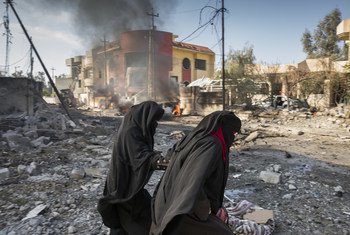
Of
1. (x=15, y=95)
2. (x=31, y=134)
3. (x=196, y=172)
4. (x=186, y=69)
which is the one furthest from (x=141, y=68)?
(x=196, y=172)

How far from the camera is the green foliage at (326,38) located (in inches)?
1046

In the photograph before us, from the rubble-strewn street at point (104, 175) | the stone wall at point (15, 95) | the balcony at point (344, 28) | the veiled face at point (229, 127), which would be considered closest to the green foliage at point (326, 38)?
the balcony at point (344, 28)

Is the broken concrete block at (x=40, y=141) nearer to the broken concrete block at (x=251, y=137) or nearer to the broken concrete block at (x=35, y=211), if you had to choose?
→ the broken concrete block at (x=35, y=211)

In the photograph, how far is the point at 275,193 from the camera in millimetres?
5066

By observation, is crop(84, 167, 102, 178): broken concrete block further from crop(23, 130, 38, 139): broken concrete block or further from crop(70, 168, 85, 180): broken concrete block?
crop(23, 130, 38, 139): broken concrete block

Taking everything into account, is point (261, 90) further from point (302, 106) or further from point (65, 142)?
point (65, 142)

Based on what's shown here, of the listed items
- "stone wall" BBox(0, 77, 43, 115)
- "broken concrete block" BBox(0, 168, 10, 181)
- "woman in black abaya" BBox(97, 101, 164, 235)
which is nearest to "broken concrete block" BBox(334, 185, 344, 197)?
"woman in black abaya" BBox(97, 101, 164, 235)

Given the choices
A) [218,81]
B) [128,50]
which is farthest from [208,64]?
[218,81]

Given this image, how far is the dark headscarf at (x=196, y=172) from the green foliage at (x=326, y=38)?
1064 inches

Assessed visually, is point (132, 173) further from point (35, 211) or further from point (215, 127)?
point (35, 211)

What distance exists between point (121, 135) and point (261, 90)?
1853 centimetres

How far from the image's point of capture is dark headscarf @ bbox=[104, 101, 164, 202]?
8.28 ft

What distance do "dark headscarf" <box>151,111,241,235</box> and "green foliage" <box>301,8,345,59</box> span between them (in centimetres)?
2704

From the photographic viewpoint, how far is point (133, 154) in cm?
253
